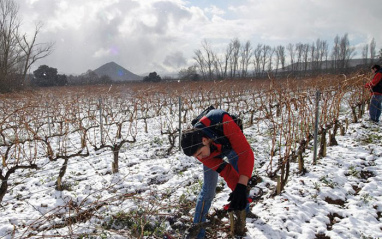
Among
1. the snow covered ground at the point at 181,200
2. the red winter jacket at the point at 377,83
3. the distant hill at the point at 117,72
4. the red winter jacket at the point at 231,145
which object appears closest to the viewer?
the red winter jacket at the point at 231,145

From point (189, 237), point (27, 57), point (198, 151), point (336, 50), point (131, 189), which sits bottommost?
point (131, 189)

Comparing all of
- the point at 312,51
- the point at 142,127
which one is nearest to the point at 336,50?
the point at 312,51

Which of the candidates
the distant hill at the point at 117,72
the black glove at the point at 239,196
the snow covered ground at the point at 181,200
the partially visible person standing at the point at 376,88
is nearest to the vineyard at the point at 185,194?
the snow covered ground at the point at 181,200

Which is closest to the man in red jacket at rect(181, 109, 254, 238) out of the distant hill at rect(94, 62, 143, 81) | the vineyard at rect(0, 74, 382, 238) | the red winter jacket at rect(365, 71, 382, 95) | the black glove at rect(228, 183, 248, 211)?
the black glove at rect(228, 183, 248, 211)

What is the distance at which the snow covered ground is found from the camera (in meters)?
2.20

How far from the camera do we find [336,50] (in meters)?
47.0

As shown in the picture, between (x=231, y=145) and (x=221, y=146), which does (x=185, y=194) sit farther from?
(x=231, y=145)

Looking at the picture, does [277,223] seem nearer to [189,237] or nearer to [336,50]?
[189,237]

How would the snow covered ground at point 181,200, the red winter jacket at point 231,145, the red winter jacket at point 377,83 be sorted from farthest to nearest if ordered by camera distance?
the red winter jacket at point 377,83
the snow covered ground at point 181,200
the red winter jacket at point 231,145

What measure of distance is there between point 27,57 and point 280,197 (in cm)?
2385

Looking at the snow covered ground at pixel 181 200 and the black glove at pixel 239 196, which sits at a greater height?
the black glove at pixel 239 196

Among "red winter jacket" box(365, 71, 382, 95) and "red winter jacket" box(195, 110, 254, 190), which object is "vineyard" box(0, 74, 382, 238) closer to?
"red winter jacket" box(195, 110, 254, 190)

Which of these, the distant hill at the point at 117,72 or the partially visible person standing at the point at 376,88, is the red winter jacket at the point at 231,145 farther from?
the distant hill at the point at 117,72

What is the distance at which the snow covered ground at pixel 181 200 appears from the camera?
2203mm
